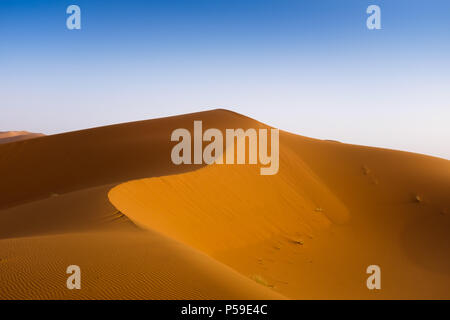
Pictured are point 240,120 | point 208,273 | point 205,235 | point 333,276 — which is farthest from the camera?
point 240,120

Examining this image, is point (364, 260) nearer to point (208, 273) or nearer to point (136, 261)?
point (208, 273)

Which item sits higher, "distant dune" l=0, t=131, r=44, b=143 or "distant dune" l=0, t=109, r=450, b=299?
"distant dune" l=0, t=131, r=44, b=143

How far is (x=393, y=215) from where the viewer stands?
1313cm

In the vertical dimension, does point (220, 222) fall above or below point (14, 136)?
below

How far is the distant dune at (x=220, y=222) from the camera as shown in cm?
405

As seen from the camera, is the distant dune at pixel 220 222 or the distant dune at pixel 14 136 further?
the distant dune at pixel 14 136

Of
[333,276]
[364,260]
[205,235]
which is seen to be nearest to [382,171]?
[364,260]

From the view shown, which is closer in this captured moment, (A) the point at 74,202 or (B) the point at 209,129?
(A) the point at 74,202

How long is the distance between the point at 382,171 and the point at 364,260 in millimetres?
9546

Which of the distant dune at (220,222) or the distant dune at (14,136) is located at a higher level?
the distant dune at (14,136)

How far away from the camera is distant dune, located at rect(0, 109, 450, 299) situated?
13.3ft

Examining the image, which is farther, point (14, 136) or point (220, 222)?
point (14, 136)

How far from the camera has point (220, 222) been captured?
967cm

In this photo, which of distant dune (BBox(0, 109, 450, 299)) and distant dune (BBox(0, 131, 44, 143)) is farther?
distant dune (BBox(0, 131, 44, 143))
